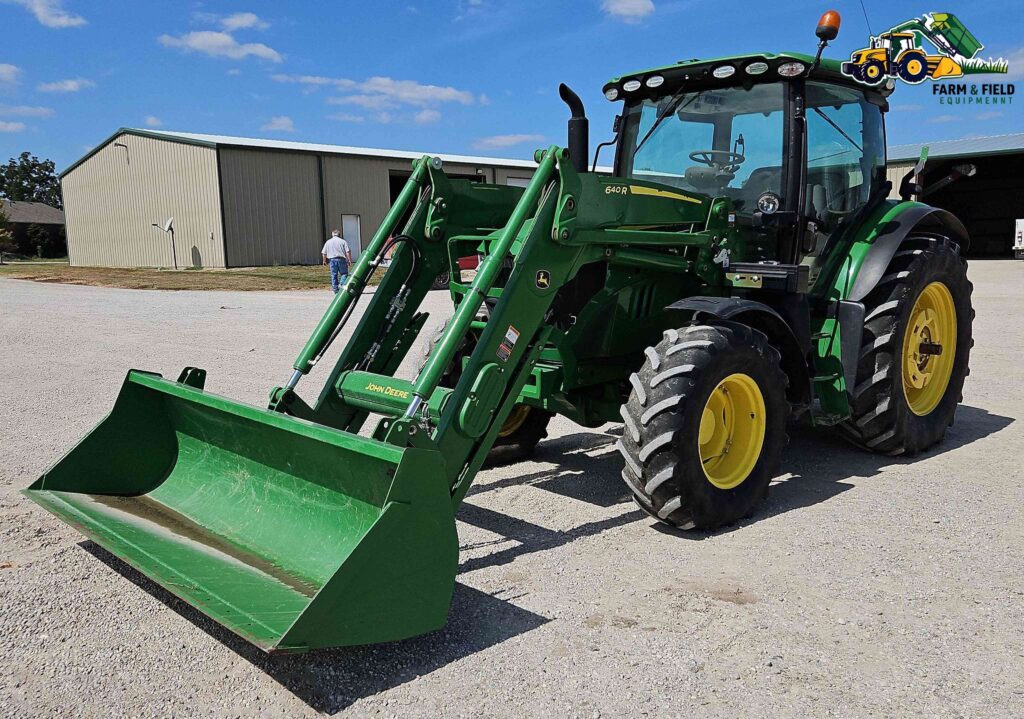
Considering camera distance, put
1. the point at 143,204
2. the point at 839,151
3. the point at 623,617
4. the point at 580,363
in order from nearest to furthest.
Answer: the point at 623,617, the point at 580,363, the point at 839,151, the point at 143,204

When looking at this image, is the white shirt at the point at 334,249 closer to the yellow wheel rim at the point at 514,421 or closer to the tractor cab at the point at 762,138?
the tractor cab at the point at 762,138

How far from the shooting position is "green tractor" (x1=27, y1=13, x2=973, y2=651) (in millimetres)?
3482

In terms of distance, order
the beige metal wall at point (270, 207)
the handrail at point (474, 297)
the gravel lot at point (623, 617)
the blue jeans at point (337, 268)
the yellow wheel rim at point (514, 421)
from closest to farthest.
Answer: the gravel lot at point (623, 617), the handrail at point (474, 297), the yellow wheel rim at point (514, 421), the blue jeans at point (337, 268), the beige metal wall at point (270, 207)

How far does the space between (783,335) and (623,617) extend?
2239 mm

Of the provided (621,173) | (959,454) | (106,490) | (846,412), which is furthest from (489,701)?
(959,454)

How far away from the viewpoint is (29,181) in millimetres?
93875

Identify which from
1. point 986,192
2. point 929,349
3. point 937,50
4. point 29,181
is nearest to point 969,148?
point 986,192

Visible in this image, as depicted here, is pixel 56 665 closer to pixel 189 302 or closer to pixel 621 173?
pixel 621 173

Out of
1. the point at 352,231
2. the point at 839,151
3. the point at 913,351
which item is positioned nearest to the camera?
the point at 839,151

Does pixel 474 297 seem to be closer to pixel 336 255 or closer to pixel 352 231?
pixel 336 255

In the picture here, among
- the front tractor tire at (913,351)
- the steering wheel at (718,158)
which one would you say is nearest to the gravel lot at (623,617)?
the front tractor tire at (913,351)

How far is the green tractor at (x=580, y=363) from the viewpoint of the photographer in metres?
3.48

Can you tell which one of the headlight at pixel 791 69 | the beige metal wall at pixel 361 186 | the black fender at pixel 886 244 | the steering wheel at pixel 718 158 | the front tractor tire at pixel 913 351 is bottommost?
the front tractor tire at pixel 913 351

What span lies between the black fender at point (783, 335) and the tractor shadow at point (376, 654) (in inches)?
78.7
